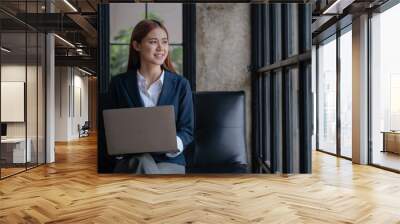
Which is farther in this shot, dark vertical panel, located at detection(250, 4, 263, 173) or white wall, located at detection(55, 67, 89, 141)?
white wall, located at detection(55, 67, 89, 141)

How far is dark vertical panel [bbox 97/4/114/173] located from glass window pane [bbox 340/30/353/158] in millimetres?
5251

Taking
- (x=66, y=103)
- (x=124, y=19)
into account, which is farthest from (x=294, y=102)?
(x=66, y=103)

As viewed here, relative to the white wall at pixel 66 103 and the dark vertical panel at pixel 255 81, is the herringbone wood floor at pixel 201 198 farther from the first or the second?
the white wall at pixel 66 103

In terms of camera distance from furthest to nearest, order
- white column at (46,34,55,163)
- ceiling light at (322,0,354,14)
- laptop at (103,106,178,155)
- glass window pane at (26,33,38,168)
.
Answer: white column at (46,34,55,163) < glass window pane at (26,33,38,168) < ceiling light at (322,0,354,14) < laptop at (103,106,178,155)

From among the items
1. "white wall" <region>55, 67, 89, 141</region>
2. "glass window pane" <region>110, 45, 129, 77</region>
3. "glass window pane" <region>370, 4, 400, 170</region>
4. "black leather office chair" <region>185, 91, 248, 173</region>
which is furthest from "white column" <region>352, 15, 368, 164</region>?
"white wall" <region>55, 67, 89, 141</region>

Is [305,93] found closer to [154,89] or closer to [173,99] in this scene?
[173,99]

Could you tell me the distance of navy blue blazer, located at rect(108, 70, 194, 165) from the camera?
615 cm

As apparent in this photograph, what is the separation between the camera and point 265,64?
20.4 feet

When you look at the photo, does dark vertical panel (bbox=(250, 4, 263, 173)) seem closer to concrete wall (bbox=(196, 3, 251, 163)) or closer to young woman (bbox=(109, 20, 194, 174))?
concrete wall (bbox=(196, 3, 251, 163))

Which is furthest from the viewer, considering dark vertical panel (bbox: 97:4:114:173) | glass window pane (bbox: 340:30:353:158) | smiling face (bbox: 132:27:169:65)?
glass window pane (bbox: 340:30:353:158)

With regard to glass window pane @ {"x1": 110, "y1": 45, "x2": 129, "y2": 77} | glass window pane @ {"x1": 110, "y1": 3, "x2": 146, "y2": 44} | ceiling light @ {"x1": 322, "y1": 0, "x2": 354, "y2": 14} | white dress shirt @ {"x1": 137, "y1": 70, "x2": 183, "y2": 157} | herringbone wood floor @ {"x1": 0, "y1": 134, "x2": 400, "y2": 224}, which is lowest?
herringbone wood floor @ {"x1": 0, "y1": 134, "x2": 400, "y2": 224}

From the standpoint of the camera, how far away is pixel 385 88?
7.94 m

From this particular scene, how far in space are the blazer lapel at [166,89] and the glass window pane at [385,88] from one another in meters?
4.19

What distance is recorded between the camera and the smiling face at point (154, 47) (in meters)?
6.16
